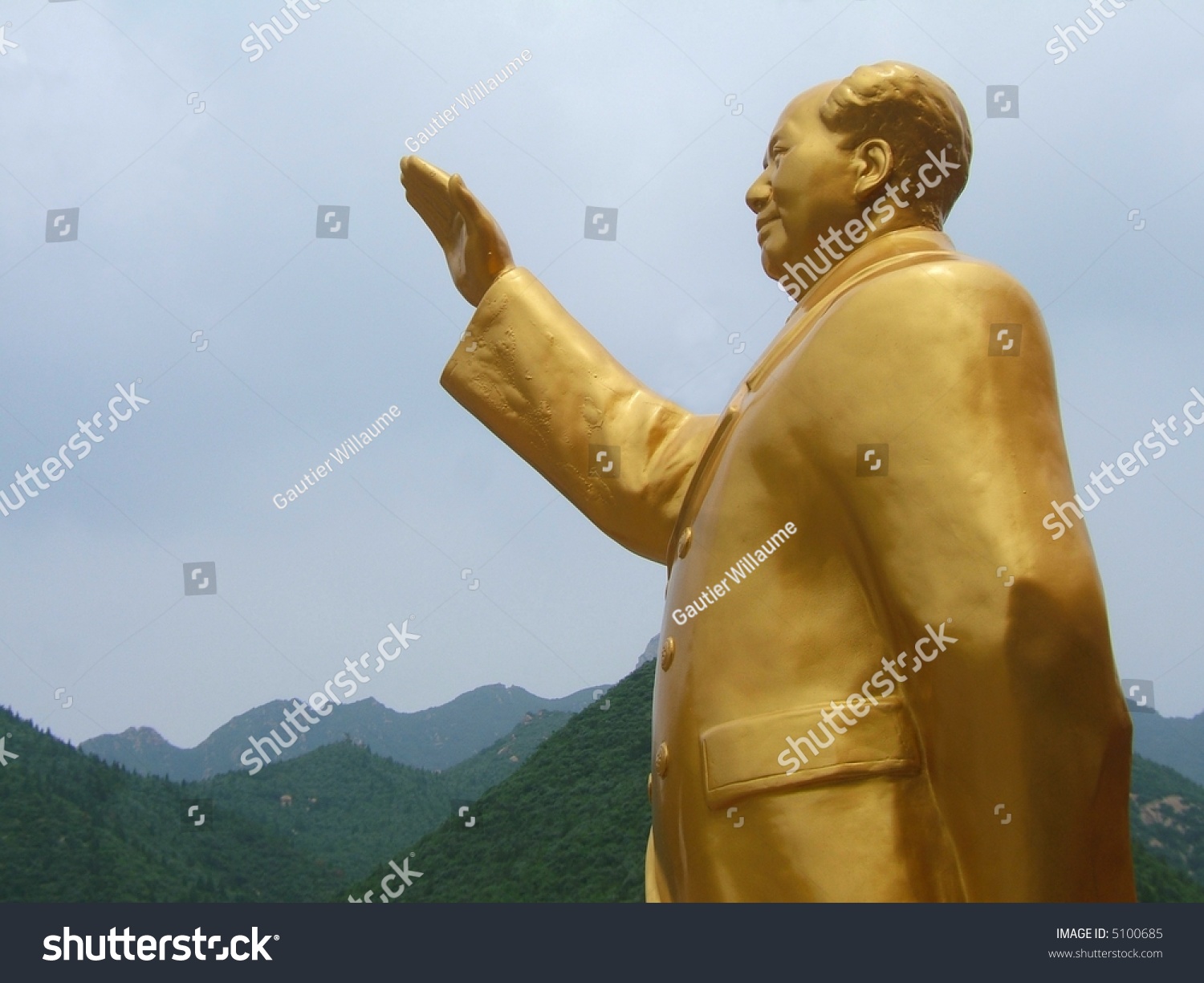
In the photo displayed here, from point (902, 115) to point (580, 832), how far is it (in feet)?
24.6

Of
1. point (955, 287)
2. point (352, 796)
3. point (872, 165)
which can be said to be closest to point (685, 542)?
point (955, 287)

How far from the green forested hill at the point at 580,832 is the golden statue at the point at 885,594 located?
6.29 m

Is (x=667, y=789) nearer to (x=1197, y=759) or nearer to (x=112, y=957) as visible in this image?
(x=112, y=957)

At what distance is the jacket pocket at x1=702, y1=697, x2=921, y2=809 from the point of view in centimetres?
291

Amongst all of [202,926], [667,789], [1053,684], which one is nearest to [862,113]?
[1053,684]

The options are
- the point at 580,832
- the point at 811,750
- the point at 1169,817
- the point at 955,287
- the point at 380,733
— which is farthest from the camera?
the point at 380,733

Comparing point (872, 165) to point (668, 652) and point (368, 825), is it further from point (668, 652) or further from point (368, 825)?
point (368, 825)

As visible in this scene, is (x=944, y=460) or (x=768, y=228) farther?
(x=768, y=228)

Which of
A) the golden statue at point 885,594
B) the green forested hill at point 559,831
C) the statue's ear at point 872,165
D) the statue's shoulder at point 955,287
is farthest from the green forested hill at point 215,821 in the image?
Result: the statue's shoulder at point 955,287

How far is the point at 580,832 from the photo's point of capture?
9.99m

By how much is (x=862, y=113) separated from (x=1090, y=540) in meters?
1.38

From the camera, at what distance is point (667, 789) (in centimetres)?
322

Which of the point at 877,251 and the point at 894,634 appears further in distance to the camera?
the point at 877,251

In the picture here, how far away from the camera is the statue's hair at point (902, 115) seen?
3.53 metres
